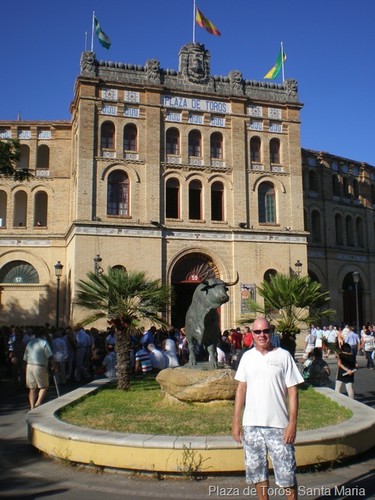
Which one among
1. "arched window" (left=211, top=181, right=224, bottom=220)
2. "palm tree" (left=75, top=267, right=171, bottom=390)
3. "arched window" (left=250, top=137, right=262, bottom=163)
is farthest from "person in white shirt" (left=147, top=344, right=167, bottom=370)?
"arched window" (left=250, top=137, right=262, bottom=163)

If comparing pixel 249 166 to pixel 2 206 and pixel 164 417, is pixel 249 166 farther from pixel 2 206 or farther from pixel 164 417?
pixel 164 417

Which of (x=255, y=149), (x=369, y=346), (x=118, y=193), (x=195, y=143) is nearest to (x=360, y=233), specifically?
(x=255, y=149)

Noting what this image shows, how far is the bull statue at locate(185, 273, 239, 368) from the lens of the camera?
11719 millimetres

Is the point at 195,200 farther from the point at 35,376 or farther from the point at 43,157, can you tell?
the point at 35,376

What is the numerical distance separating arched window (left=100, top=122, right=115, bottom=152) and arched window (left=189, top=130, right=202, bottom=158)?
4.50 m

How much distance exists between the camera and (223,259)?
94.1ft

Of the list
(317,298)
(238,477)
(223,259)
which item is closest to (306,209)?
(223,259)

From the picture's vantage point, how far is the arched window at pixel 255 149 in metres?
30.9

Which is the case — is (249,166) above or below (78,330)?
above

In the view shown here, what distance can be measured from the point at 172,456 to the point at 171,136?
80.5 feet

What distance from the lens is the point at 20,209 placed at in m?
32.5

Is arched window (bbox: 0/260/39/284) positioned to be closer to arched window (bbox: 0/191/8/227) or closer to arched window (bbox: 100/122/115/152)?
arched window (bbox: 0/191/8/227)

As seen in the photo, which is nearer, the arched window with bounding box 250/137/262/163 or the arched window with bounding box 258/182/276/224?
the arched window with bounding box 258/182/276/224

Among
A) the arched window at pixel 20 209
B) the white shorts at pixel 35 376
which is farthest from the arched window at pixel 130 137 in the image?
the white shorts at pixel 35 376
